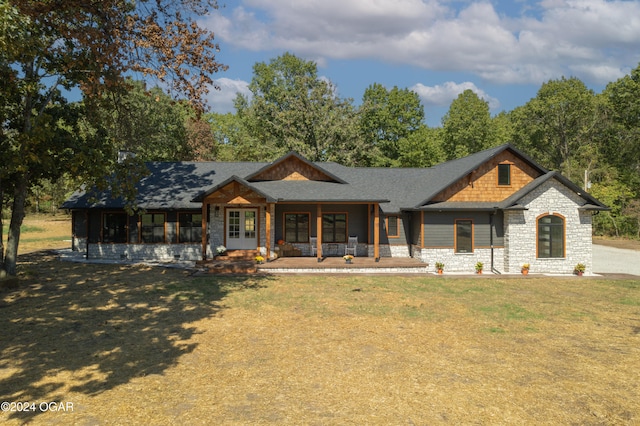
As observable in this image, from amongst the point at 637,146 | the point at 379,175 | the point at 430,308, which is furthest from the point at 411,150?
the point at 430,308

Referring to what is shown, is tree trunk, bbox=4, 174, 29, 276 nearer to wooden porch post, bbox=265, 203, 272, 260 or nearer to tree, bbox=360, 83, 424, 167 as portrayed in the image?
wooden porch post, bbox=265, 203, 272, 260

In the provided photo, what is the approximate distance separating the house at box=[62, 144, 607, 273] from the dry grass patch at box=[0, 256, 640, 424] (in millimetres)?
4914

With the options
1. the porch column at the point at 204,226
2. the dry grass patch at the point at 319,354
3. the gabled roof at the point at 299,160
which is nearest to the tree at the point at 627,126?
the dry grass patch at the point at 319,354

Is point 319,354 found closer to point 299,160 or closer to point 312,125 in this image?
point 299,160

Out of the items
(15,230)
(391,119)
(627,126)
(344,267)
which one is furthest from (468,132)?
(15,230)

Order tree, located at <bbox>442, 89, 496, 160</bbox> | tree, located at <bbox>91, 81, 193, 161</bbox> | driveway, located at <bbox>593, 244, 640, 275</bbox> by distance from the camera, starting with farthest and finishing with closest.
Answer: tree, located at <bbox>442, 89, 496, 160</bbox>
tree, located at <bbox>91, 81, 193, 161</bbox>
driveway, located at <bbox>593, 244, 640, 275</bbox>

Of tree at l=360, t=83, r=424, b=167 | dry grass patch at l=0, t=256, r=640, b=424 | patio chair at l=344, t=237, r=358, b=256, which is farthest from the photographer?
tree at l=360, t=83, r=424, b=167

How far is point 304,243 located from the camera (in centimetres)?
2294

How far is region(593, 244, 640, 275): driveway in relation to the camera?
21000 millimetres

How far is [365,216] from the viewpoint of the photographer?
909 inches

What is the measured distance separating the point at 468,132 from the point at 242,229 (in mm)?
41597

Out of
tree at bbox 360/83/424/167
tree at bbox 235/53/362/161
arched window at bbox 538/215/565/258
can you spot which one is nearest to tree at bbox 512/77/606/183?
tree at bbox 360/83/424/167

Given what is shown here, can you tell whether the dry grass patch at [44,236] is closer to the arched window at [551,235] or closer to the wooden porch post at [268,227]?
the wooden porch post at [268,227]

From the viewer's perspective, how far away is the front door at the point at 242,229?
71.4 feet
